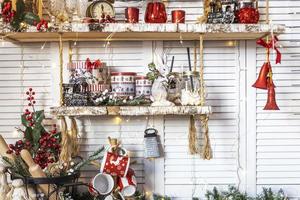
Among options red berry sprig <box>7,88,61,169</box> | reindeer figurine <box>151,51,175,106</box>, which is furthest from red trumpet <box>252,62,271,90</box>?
red berry sprig <box>7,88,61,169</box>

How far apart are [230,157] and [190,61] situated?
0.45 metres

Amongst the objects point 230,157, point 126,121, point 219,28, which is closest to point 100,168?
point 126,121

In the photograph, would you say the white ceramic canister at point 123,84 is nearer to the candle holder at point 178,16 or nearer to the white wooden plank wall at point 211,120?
the white wooden plank wall at point 211,120

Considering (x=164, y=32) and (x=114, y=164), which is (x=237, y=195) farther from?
(x=164, y=32)

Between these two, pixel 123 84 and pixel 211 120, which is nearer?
pixel 123 84

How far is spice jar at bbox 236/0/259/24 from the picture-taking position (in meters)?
1.83

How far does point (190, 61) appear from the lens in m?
2.01

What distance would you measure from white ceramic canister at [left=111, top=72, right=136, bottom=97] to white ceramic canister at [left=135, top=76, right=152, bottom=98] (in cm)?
2

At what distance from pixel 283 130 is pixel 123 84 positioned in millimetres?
737

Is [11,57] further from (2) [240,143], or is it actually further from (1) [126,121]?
(2) [240,143]

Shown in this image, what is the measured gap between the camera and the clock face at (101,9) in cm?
185

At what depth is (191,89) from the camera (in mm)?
1853

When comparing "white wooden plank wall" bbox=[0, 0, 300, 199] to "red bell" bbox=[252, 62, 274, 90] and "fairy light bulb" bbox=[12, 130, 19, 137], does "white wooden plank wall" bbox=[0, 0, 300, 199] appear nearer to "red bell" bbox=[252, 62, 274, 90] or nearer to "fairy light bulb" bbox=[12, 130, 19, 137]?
"fairy light bulb" bbox=[12, 130, 19, 137]

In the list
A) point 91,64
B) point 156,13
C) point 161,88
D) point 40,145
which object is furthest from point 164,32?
point 40,145
